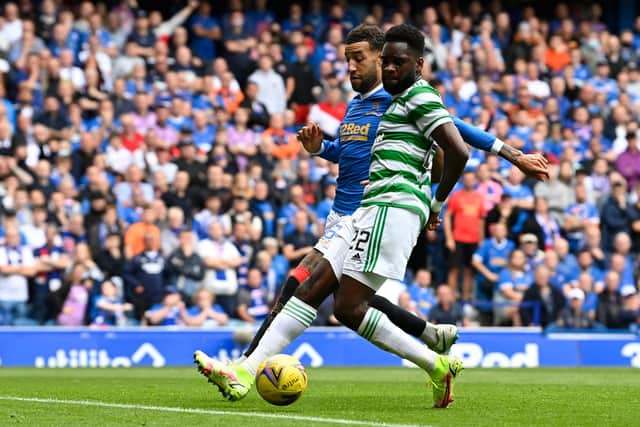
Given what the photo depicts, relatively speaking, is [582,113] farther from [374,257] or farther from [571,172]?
[374,257]

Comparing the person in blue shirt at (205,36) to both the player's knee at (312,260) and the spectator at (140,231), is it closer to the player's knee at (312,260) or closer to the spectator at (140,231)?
the spectator at (140,231)

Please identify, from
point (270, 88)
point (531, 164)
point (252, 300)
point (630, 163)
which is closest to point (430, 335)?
point (531, 164)

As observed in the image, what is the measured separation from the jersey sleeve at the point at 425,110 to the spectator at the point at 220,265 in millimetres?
10038

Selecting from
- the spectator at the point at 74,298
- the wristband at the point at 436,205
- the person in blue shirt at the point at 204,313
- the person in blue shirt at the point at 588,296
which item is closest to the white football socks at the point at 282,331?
the wristband at the point at 436,205

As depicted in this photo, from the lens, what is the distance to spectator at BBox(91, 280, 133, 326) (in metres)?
17.5

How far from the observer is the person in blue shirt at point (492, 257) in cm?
1948

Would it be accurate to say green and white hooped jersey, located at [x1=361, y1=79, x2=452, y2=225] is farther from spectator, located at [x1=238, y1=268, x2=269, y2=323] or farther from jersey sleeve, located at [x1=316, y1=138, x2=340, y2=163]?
spectator, located at [x1=238, y1=268, x2=269, y2=323]

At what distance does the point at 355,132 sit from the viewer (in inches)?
395

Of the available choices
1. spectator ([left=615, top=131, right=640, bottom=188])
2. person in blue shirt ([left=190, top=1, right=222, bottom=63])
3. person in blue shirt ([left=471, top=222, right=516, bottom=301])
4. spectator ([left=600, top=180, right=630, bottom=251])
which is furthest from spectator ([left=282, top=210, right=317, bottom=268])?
spectator ([left=615, top=131, right=640, bottom=188])

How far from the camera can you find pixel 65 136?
18.9 meters

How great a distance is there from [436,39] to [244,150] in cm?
507

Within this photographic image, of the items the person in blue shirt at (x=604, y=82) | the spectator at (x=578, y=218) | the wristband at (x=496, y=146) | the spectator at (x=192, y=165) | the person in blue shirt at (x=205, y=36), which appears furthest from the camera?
the person in blue shirt at (x=604, y=82)

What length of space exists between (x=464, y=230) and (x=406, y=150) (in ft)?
36.3

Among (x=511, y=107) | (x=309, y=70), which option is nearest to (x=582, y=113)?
(x=511, y=107)
